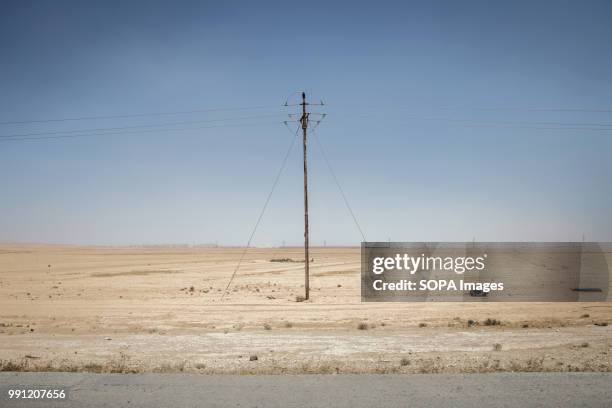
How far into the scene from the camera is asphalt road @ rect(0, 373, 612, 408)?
7340 mm

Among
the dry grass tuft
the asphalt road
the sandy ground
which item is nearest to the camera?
the asphalt road

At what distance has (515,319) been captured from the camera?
2022cm

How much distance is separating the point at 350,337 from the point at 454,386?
7815mm

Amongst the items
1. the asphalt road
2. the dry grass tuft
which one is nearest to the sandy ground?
the dry grass tuft

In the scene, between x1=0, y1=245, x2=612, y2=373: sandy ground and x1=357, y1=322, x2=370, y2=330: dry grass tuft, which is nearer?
x1=0, y1=245, x2=612, y2=373: sandy ground

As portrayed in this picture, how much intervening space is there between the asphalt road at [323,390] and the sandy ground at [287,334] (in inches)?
39.7

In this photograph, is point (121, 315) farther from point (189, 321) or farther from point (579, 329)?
point (579, 329)

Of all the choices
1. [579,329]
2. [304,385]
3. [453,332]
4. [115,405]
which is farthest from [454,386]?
[579,329]

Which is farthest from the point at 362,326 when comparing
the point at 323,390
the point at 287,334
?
the point at 323,390

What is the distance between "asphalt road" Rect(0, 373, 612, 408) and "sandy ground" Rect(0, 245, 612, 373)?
1008 millimetres

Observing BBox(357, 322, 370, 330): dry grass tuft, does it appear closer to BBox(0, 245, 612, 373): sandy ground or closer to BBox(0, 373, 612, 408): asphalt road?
BBox(0, 245, 612, 373): sandy ground

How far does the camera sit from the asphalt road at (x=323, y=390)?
7.34 meters

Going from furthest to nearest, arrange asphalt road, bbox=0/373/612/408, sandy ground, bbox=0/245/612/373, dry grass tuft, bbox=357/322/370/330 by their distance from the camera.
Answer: dry grass tuft, bbox=357/322/370/330 < sandy ground, bbox=0/245/612/373 < asphalt road, bbox=0/373/612/408

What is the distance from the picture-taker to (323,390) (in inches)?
315
